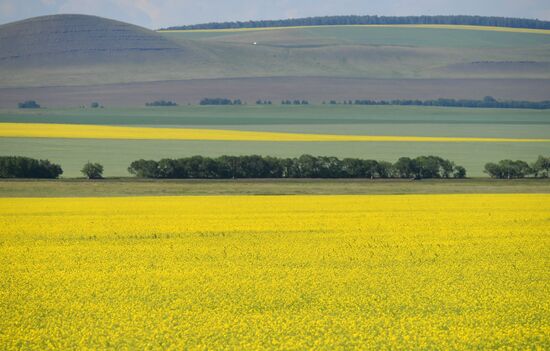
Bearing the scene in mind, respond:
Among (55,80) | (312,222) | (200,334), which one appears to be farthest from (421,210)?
(55,80)

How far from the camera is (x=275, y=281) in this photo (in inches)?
643

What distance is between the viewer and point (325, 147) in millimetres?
58125

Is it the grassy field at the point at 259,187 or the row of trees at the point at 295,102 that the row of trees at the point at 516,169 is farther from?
the row of trees at the point at 295,102

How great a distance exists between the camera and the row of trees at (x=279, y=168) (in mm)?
42156

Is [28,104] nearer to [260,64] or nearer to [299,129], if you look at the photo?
[299,129]

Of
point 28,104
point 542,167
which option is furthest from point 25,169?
point 28,104

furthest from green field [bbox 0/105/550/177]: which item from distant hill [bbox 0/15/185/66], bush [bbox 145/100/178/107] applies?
distant hill [bbox 0/15/185/66]

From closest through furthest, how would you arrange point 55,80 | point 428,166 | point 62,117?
point 428,166, point 62,117, point 55,80

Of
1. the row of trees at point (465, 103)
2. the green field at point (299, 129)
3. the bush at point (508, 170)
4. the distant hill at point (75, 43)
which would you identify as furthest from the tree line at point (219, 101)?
the bush at point (508, 170)

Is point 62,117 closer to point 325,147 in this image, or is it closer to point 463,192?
point 325,147

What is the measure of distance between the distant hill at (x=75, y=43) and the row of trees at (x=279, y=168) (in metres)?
95.7

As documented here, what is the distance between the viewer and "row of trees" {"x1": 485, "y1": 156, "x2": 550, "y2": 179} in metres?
43.1

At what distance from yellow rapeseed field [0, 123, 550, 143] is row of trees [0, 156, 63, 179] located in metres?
21.5

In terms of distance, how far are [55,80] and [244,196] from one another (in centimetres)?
9430
